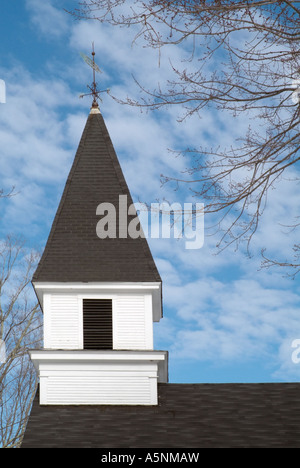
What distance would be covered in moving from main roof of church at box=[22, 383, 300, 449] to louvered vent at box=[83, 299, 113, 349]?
157 centimetres

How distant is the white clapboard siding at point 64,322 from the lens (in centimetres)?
1925

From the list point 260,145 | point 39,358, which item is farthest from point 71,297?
point 260,145

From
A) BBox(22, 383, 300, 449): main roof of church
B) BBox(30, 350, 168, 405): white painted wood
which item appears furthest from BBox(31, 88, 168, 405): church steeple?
BBox(22, 383, 300, 449): main roof of church

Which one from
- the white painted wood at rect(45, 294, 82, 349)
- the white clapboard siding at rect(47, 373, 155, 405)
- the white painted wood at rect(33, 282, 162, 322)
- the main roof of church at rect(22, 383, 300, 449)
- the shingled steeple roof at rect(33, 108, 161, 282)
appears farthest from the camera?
the shingled steeple roof at rect(33, 108, 161, 282)

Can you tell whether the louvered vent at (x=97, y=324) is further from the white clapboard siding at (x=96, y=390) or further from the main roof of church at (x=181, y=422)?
the main roof of church at (x=181, y=422)

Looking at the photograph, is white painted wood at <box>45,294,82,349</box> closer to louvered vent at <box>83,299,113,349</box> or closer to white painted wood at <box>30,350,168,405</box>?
louvered vent at <box>83,299,113,349</box>

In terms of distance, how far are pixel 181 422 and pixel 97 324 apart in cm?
319

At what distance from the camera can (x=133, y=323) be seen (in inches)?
766

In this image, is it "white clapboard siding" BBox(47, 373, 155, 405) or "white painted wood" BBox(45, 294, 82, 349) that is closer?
"white clapboard siding" BBox(47, 373, 155, 405)

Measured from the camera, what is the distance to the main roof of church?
1719cm

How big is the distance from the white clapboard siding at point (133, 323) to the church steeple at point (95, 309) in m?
0.02

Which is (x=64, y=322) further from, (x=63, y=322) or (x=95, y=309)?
(x=95, y=309)

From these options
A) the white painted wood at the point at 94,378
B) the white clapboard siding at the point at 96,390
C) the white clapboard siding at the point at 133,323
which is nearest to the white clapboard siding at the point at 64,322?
the white painted wood at the point at 94,378

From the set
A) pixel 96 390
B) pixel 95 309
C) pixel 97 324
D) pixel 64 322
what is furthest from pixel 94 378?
pixel 95 309
